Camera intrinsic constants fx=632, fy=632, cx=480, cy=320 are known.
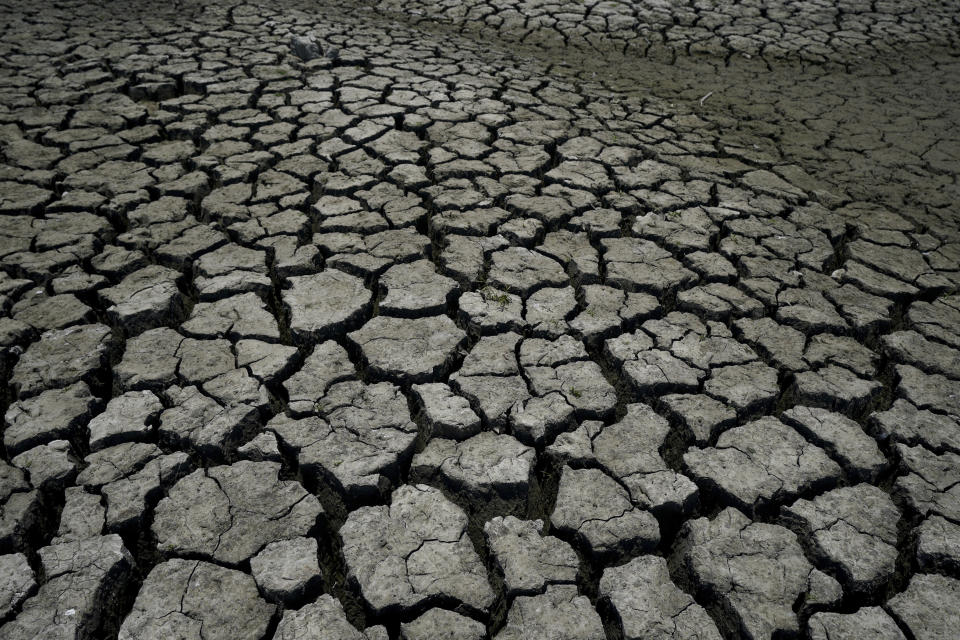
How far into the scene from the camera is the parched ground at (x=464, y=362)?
1426 millimetres

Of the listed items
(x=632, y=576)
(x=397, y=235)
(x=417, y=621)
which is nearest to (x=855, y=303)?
(x=632, y=576)

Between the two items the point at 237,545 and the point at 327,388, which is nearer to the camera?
the point at 237,545

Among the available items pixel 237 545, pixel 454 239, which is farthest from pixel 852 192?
pixel 237 545

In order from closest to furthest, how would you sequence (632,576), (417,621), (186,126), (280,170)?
(417,621), (632,576), (280,170), (186,126)

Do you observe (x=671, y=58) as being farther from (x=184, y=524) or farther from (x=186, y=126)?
(x=184, y=524)

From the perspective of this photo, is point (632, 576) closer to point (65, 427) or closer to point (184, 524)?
point (184, 524)

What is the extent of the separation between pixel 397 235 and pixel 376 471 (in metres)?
1.25

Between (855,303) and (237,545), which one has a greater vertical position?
(855,303)

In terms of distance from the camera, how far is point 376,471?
1.65 m

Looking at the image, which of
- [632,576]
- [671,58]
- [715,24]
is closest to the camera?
[632,576]

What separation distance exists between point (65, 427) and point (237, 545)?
653 millimetres

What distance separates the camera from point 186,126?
341cm

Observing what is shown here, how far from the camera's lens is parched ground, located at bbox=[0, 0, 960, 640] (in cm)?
143

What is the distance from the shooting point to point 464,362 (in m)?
2.03
